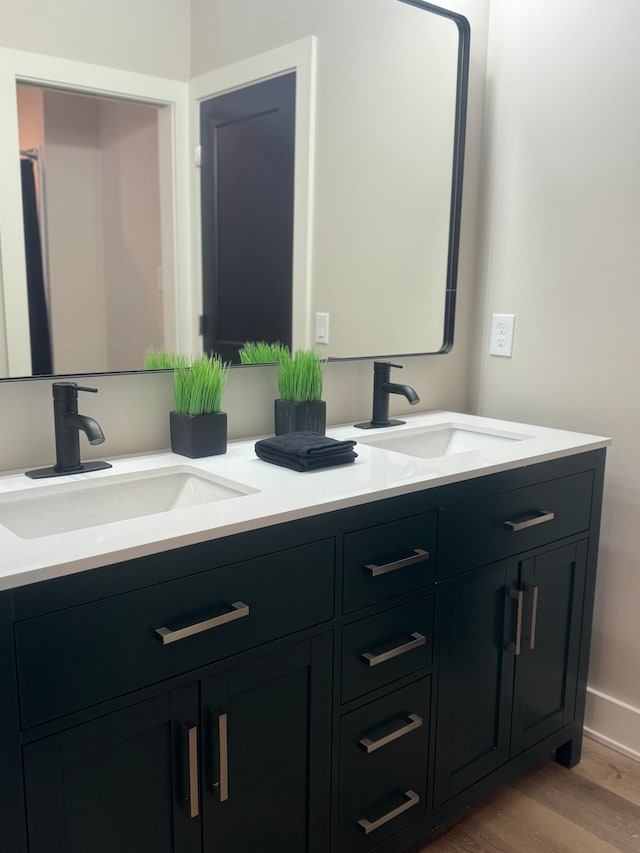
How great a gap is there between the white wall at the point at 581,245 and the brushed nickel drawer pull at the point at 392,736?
824mm

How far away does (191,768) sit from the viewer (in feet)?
3.89

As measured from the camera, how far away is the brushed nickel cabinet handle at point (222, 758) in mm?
1208

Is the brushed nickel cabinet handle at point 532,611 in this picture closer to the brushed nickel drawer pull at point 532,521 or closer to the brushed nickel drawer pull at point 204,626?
the brushed nickel drawer pull at point 532,521

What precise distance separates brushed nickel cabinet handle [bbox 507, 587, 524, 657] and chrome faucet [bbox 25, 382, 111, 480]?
100cm

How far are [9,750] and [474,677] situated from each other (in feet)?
3.45

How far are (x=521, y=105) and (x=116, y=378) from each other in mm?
1397

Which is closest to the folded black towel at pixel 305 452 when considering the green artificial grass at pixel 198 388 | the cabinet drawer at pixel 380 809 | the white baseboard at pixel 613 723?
the green artificial grass at pixel 198 388

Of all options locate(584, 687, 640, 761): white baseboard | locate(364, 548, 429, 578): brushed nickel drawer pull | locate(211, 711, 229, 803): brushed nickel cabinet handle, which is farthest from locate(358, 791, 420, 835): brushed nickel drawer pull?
locate(584, 687, 640, 761): white baseboard

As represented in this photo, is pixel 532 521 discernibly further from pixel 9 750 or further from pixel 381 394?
pixel 9 750

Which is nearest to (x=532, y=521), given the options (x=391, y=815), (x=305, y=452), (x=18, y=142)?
(x=305, y=452)

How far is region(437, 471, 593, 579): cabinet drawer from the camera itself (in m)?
1.57

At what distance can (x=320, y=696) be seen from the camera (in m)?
1.37

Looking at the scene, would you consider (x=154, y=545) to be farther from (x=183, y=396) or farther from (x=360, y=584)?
(x=183, y=396)

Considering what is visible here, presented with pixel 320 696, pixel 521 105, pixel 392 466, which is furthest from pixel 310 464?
pixel 521 105
